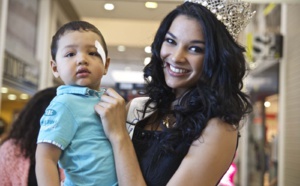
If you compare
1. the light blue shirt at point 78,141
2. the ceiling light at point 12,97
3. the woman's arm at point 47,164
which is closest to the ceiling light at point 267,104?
the ceiling light at point 12,97

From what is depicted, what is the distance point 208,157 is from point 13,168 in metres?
1.56

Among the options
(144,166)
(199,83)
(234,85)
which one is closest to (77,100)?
(144,166)

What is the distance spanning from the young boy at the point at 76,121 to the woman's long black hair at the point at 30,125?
3.63ft

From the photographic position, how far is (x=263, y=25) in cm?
869

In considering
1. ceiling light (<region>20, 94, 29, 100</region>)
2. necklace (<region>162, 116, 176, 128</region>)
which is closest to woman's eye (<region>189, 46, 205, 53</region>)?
necklace (<region>162, 116, 176, 128</region>)

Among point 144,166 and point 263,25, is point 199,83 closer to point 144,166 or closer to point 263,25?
point 144,166

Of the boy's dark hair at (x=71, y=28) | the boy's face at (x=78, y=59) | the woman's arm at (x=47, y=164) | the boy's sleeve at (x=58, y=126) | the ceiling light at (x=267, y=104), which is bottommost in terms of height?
the woman's arm at (x=47, y=164)

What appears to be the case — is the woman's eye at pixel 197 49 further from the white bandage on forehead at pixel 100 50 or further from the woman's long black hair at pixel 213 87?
the white bandage on forehead at pixel 100 50

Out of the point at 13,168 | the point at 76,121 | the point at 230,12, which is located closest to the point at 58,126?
the point at 76,121

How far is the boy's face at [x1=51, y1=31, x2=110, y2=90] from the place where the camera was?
1.69 m

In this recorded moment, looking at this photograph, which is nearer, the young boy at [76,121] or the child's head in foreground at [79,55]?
the young boy at [76,121]

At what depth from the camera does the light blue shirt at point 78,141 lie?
61.3 inches

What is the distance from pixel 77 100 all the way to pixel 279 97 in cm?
530

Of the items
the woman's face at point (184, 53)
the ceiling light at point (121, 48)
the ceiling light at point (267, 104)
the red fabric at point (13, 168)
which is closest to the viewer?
the woman's face at point (184, 53)
